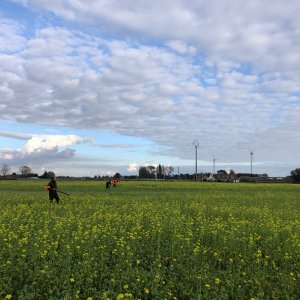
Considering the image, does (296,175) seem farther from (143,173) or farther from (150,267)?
(150,267)

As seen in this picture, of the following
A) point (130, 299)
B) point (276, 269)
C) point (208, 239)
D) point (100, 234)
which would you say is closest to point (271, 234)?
point (208, 239)

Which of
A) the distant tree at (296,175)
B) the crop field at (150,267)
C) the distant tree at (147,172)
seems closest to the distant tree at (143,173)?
the distant tree at (147,172)

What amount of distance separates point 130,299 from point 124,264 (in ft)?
6.52

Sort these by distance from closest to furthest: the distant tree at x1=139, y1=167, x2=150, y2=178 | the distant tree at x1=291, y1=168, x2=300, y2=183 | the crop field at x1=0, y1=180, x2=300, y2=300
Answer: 1. the crop field at x1=0, y1=180, x2=300, y2=300
2. the distant tree at x1=291, y1=168, x2=300, y2=183
3. the distant tree at x1=139, y1=167, x2=150, y2=178

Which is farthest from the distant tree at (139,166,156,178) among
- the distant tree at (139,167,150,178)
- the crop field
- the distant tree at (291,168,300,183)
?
the crop field

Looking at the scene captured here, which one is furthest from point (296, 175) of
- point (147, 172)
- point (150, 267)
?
point (150, 267)

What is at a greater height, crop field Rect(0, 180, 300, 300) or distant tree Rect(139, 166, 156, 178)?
distant tree Rect(139, 166, 156, 178)

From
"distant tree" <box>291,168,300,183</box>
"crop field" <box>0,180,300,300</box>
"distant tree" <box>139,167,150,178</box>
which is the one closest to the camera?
"crop field" <box>0,180,300,300</box>

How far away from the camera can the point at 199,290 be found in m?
6.53

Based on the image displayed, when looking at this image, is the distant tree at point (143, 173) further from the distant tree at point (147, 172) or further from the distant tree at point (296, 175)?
the distant tree at point (296, 175)

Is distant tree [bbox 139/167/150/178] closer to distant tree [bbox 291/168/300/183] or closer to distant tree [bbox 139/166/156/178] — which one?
distant tree [bbox 139/166/156/178]

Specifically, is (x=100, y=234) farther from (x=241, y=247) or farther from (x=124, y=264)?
(x=241, y=247)

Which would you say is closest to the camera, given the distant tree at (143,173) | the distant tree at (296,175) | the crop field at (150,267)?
the crop field at (150,267)

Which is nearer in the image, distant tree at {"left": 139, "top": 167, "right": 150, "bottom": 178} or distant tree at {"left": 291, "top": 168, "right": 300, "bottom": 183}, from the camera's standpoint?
distant tree at {"left": 291, "top": 168, "right": 300, "bottom": 183}
